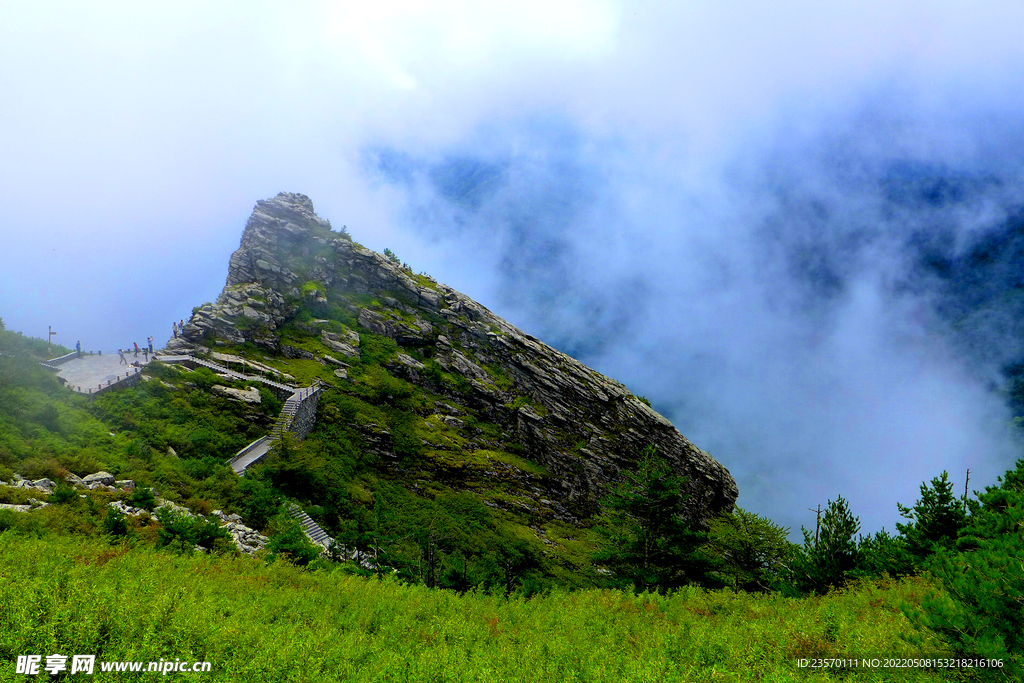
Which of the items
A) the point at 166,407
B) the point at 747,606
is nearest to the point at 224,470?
the point at 166,407

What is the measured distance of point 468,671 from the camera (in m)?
7.43

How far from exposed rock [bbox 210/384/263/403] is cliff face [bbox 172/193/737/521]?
8.97 meters

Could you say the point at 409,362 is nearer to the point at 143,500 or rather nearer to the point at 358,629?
the point at 143,500

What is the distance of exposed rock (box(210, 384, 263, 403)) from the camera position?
3081cm

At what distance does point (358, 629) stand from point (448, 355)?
45331 mm

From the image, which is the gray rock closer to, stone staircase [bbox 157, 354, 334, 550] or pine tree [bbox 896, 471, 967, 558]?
stone staircase [bbox 157, 354, 334, 550]

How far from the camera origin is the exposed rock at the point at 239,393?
3081 cm

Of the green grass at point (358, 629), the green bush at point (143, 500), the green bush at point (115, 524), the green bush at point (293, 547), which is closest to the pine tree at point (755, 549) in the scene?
the green grass at point (358, 629)

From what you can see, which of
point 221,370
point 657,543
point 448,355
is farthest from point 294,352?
point 657,543

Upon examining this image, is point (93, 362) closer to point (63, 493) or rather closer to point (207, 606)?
point (63, 493)

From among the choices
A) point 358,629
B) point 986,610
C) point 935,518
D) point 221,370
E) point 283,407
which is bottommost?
point 358,629

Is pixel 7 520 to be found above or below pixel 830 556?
below

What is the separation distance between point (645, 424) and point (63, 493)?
54.0 meters

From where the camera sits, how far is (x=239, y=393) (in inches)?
1249
